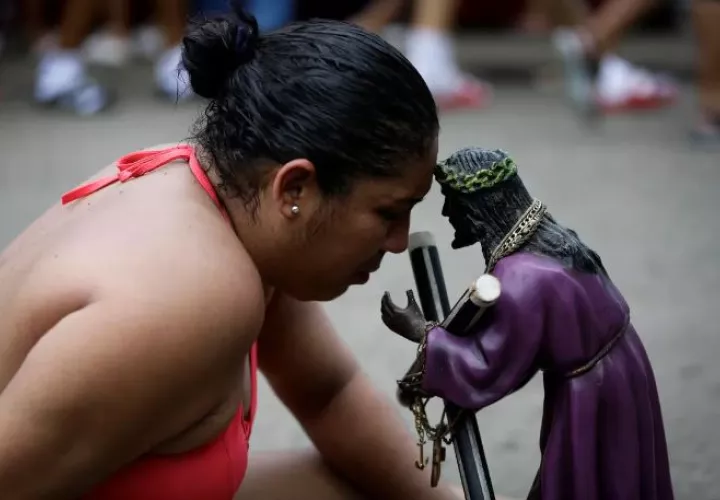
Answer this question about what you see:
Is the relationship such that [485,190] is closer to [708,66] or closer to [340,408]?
[340,408]

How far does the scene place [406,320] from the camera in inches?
46.6

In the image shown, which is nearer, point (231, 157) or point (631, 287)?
point (231, 157)

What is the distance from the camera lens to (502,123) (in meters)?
4.36

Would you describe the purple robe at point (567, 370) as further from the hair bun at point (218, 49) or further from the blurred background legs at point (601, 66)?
the blurred background legs at point (601, 66)

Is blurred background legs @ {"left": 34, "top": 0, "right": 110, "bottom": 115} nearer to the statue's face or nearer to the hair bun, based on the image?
the hair bun

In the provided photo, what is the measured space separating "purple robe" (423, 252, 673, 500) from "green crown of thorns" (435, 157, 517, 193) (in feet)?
0.26

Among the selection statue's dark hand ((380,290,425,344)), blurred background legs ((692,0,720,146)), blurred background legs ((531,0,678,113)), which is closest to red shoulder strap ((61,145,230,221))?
statue's dark hand ((380,290,425,344))

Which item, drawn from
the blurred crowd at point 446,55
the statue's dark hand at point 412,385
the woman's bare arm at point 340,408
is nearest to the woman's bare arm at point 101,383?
the statue's dark hand at point 412,385

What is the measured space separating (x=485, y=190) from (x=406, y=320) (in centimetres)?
17

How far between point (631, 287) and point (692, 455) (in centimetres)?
83

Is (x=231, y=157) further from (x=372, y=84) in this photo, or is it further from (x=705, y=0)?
(x=705, y=0)

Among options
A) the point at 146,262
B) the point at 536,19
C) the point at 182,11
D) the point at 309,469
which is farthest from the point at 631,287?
the point at 536,19

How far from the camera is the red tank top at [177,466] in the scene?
1193mm

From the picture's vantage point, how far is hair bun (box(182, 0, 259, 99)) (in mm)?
1155
